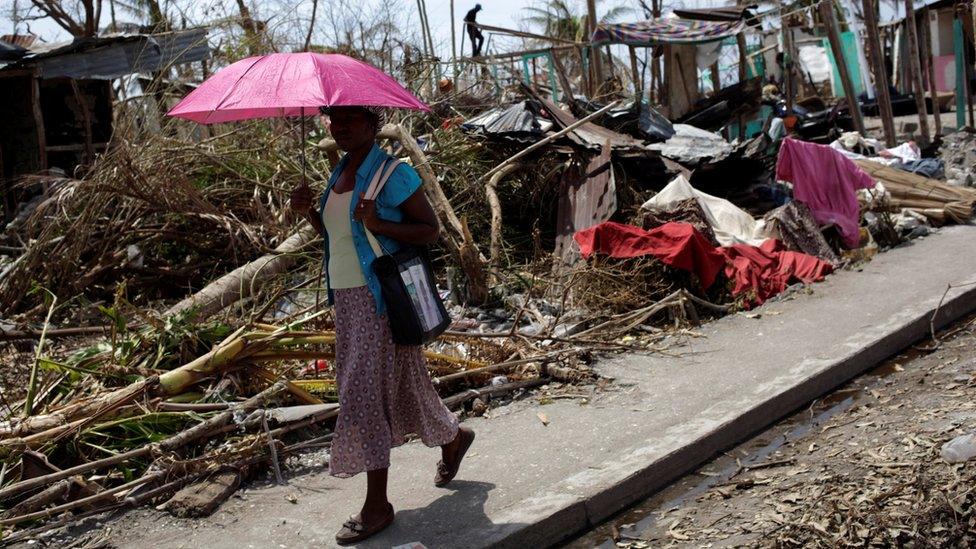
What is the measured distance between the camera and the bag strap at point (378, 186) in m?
3.67

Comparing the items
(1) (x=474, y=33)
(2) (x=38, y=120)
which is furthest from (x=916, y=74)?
(2) (x=38, y=120)

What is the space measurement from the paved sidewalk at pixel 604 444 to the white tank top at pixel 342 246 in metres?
1.03

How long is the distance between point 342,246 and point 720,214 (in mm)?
5940

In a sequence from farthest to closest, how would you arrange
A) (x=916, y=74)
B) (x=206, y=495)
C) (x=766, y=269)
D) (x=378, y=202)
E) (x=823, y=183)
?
(x=916, y=74) < (x=823, y=183) < (x=766, y=269) < (x=206, y=495) < (x=378, y=202)

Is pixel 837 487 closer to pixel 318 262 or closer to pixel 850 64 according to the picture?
pixel 318 262

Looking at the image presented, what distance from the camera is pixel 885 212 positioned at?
10.2 meters

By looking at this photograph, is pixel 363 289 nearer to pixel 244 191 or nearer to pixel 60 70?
pixel 244 191

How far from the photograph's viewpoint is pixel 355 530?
377 centimetres

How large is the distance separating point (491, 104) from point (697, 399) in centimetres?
583

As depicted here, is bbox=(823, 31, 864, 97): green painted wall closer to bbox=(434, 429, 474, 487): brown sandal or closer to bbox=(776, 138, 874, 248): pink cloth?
bbox=(776, 138, 874, 248): pink cloth

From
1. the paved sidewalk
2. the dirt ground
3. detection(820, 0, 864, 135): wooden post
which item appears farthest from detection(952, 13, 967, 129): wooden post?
the dirt ground

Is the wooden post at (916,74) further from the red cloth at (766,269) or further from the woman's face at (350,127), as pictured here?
the woman's face at (350,127)

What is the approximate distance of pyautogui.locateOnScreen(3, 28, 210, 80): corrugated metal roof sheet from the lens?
11.3 metres

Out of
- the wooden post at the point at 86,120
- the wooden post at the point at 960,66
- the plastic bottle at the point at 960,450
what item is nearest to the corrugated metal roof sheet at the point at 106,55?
the wooden post at the point at 86,120
